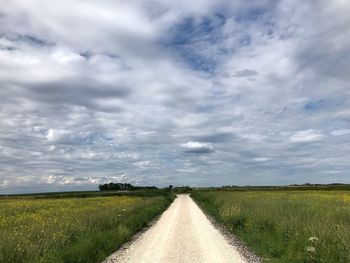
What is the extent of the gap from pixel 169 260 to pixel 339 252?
544 cm

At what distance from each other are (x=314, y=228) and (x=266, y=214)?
773 centimetres

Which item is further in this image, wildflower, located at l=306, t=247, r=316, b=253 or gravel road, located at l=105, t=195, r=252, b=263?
gravel road, located at l=105, t=195, r=252, b=263

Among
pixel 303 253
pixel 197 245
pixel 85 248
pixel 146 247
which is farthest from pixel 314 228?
pixel 85 248

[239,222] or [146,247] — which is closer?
[146,247]

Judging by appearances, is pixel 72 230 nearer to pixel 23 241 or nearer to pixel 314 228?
pixel 23 241

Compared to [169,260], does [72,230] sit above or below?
above

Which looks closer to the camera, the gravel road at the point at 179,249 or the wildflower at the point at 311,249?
the wildflower at the point at 311,249

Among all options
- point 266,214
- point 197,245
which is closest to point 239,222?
point 266,214

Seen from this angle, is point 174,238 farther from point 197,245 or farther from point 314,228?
point 314,228

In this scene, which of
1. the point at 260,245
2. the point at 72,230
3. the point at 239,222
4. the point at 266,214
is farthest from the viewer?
the point at 239,222

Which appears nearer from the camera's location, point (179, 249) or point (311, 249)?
point (311, 249)

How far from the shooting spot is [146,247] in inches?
682

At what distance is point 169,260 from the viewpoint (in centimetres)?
1386

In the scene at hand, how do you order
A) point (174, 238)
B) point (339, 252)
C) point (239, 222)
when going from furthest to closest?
point (239, 222), point (174, 238), point (339, 252)
